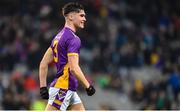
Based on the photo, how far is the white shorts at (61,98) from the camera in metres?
8.86

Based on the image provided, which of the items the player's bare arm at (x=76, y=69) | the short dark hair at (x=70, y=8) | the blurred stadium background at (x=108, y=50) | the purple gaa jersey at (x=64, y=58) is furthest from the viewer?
the blurred stadium background at (x=108, y=50)

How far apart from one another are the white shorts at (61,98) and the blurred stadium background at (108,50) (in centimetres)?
751

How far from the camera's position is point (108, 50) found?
1981 cm

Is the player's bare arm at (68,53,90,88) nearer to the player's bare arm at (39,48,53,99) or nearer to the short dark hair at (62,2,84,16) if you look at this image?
the player's bare arm at (39,48,53,99)

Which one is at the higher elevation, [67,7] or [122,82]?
[67,7]

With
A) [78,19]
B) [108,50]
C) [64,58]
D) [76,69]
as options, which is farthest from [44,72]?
[108,50]

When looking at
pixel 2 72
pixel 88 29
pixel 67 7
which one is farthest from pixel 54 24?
pixel 67 7

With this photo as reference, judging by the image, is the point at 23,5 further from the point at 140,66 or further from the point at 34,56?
the point at 140,66

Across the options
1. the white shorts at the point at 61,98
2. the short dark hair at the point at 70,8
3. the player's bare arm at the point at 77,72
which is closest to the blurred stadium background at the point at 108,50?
the white shorts at the point at 61,98

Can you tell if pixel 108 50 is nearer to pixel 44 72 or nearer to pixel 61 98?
pixel 44 72

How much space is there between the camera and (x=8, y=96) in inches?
668

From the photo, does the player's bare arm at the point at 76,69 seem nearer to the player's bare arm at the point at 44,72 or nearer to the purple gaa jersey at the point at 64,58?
the purple gaa jersey at the point at 64,58

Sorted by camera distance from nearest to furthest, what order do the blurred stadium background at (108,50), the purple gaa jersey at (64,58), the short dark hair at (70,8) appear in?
the purple gaa jersey at (64,58) < the short dark hair at (70,8) < the blurred stadium background at (108,50)

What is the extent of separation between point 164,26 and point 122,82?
3478mm
